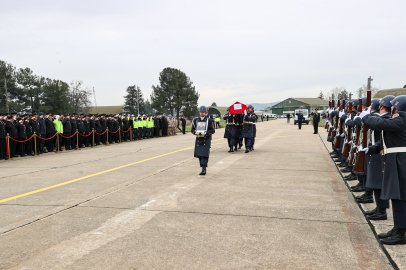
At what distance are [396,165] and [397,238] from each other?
916 millimetres

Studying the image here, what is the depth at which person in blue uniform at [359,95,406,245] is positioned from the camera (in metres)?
4.04

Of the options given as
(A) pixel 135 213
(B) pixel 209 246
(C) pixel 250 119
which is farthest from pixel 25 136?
(B) pixel 209 246

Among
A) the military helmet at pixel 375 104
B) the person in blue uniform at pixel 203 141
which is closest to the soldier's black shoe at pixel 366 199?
the military helmet at pixel 375 104

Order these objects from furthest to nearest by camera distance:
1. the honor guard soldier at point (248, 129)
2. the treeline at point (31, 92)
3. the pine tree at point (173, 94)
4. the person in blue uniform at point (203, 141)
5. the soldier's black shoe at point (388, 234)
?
the pine tree at point (173, 94)
the treeline at point (31, 92)
the honor guard soldier at point (248, 129)
the person in blue uniform at point (203, 141)
the soldier's black shoe at point (388, 234)

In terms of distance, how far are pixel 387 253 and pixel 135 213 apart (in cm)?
372

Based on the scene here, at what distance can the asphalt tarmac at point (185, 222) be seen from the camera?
3.76m

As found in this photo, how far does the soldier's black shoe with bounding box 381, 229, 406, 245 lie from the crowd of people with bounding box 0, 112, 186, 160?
47.5 ft

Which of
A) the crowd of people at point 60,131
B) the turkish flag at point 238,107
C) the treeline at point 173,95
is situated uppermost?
the treeline at point 173,95

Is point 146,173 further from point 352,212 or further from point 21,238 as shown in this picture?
point 352,212

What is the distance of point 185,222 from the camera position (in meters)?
5.05

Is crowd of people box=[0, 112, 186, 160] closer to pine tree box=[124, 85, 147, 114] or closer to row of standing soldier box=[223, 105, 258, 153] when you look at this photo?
row of standing soldier box=[223, 105, 258, 153]

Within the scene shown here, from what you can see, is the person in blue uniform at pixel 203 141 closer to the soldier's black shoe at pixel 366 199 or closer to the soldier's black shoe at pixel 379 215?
the soldier's black shoe at pixel 366 199

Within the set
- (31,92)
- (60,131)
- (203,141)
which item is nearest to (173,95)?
(31,92)

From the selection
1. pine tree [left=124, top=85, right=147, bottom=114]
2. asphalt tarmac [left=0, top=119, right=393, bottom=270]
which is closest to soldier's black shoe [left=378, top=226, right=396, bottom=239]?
asphalt tarmac [left=0, top=119, right=393, bottom=270]
